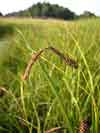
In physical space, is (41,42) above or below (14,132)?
above

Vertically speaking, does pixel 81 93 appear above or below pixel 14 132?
above

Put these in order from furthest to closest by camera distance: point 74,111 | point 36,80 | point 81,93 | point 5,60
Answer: point 5,60 < point 36,80 < point 81,93 < point 74,111

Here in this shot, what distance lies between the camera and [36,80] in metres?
1.77

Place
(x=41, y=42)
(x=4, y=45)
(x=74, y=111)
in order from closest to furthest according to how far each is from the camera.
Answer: (x=74, y=111)
(x=41, y=42)
(x=4, y=45)

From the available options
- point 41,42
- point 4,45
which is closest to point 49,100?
point 41,42

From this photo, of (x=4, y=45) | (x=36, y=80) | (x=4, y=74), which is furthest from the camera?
(x=4, y=45)

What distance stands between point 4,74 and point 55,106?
0.79 m

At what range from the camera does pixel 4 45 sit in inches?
134

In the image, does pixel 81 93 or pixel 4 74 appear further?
pixel 4 74

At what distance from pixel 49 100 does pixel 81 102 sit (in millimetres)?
125

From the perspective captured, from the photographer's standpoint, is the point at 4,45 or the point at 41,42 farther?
the point at 4,45

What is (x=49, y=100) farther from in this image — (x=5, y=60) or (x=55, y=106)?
(x=5, y=60)

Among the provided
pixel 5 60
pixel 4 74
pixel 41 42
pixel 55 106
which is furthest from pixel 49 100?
pixel 5 60

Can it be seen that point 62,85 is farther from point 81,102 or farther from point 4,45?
point 4,45
